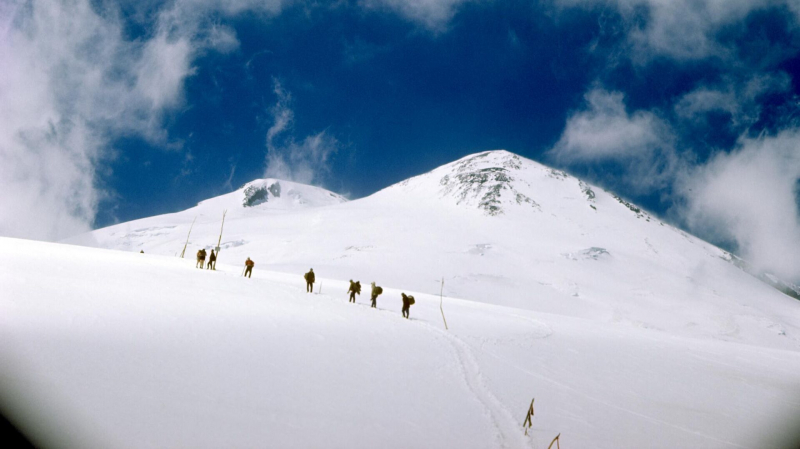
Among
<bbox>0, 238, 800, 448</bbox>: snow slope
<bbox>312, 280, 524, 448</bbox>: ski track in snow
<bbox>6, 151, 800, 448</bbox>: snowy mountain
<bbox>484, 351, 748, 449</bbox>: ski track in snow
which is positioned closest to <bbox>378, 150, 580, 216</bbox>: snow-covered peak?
<bbox>6, 151, 800, 448</bbox>: snowy mountain

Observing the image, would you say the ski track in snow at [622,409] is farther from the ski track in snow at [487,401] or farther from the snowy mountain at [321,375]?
the ski track in snow at [487,401]

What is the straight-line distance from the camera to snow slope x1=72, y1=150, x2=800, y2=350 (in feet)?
183

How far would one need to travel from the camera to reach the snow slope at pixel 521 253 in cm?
5584

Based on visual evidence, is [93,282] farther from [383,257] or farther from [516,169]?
[516,169]

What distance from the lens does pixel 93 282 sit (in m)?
12.3

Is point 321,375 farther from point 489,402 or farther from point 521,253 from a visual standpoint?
point 521,253

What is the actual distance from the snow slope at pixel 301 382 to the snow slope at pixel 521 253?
37.0m

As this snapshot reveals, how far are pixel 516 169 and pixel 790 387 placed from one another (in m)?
139

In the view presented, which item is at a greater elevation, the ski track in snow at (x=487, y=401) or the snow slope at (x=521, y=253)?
the snow slope at (x=521, y=253)

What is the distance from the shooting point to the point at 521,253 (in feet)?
252

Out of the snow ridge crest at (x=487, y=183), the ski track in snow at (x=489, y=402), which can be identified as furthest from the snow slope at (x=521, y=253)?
the ski track in snow at (x=489, y=402)

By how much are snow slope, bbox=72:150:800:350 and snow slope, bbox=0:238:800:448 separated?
121 ft

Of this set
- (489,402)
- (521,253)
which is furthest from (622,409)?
(521,253)

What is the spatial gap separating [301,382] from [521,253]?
7502 cm
